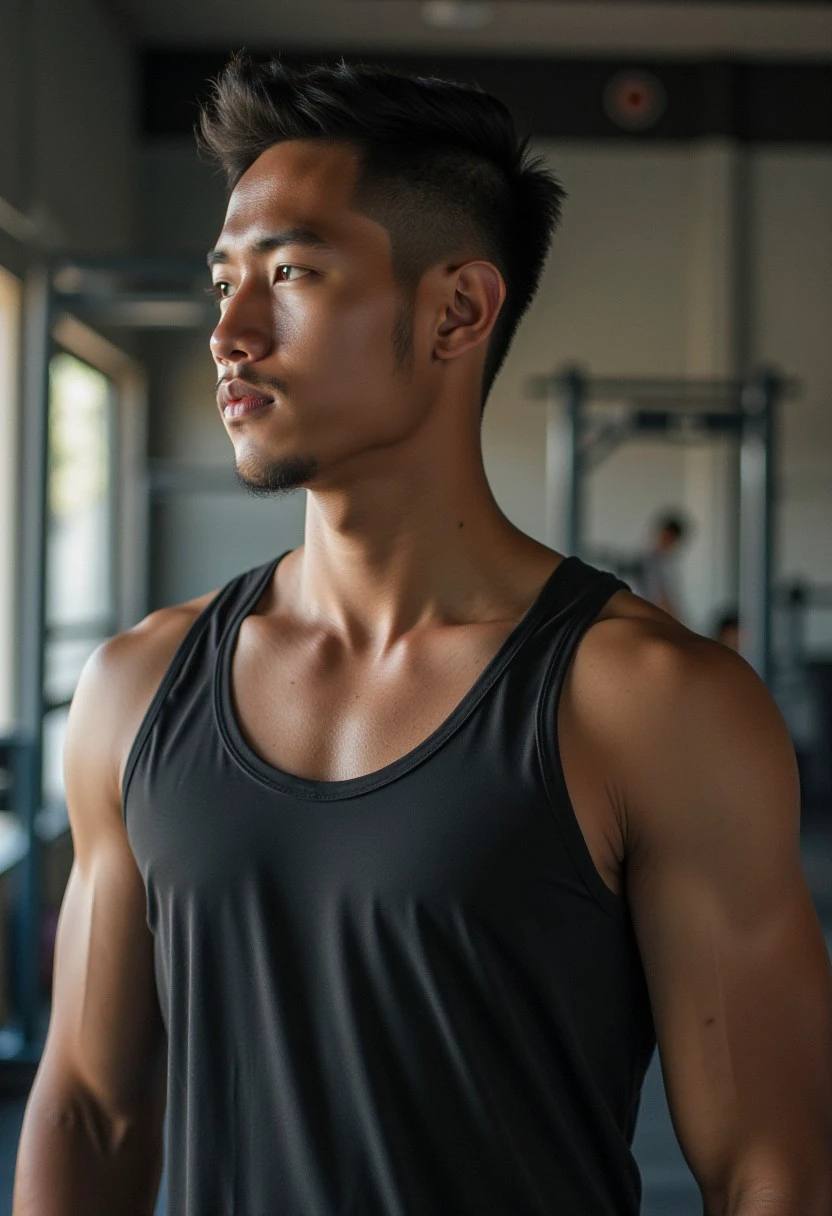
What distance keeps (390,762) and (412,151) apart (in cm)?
41

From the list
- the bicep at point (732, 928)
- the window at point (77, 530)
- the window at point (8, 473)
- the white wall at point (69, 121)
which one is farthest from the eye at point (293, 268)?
the window at point (77, 530)

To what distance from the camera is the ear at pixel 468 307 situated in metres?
0.91

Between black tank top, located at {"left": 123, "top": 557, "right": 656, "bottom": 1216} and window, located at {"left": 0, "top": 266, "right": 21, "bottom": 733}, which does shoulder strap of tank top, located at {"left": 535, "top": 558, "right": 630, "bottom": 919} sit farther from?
window, located at {"left": 0, "top": 266, "right": 21, "bottom": 733}

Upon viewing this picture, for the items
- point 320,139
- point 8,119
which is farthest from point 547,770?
point 8,119

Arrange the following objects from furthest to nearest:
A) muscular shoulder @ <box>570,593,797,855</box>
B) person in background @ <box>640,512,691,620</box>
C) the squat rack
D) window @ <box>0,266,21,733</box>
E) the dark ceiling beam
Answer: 1. the dark ceiling beam
2. person in background @ <box>640,512,691,620</box>
3. window @ <box>0,266,21,733</box>
4. the squat rack
5. muscular shoulder @ <box>570,593,797,855</box>

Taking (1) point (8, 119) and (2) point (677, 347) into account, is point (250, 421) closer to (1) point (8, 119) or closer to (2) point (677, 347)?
(1) point (8, 119)

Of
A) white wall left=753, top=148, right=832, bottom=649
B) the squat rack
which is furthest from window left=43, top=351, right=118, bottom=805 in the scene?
white wall left=753, top=148, right=832, bottom=649

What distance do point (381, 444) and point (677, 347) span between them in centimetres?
546

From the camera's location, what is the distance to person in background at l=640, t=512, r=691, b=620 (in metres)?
5.40

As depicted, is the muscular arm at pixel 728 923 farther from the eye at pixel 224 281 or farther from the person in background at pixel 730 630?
the person in background at pixel 730 630

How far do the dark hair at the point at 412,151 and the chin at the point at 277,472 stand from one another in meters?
0.10

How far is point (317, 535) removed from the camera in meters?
0.94

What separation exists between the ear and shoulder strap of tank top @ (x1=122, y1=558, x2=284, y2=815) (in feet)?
0.75

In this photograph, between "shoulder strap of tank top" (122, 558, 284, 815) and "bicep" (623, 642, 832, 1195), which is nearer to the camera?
"bicep" (623, 642, 832, 1195)
